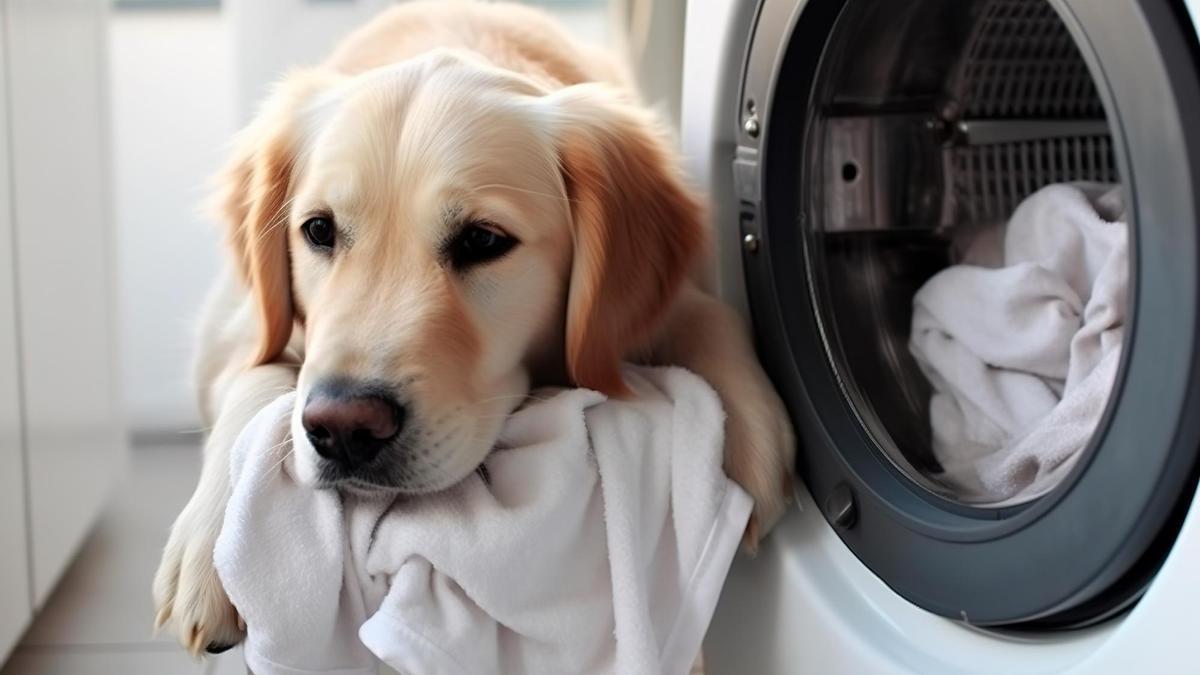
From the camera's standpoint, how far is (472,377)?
1005 mm

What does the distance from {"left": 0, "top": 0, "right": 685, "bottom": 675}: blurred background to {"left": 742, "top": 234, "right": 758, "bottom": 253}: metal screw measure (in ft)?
1.27

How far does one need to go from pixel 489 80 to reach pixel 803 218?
1.04ft

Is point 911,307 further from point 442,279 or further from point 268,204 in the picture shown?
point 268,204

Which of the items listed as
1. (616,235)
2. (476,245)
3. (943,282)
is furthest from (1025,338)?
(476,245)

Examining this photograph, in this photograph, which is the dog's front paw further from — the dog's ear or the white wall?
the white wall

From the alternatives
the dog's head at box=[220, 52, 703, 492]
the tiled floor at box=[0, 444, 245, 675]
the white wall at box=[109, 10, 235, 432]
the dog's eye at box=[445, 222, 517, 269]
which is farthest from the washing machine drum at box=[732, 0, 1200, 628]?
the white wall at box=[109, 10, 235, 432]

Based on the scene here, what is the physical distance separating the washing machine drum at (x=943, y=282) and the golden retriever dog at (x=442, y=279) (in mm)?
72

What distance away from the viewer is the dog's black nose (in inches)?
36.0

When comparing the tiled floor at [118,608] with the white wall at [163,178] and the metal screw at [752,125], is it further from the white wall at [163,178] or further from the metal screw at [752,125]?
the metal screw at [752,125]

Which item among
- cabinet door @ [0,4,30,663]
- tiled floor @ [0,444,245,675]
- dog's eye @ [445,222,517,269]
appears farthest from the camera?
tiled floor @ [0,444,245,675]

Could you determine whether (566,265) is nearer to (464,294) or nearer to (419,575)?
(464,294)

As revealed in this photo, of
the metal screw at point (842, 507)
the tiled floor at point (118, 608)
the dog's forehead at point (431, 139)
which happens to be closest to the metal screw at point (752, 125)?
the dog's forehead at point (431, 139)

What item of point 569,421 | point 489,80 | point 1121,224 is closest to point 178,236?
point 489,80

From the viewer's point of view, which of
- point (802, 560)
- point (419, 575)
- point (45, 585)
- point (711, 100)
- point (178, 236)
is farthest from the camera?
point (178, 236)
